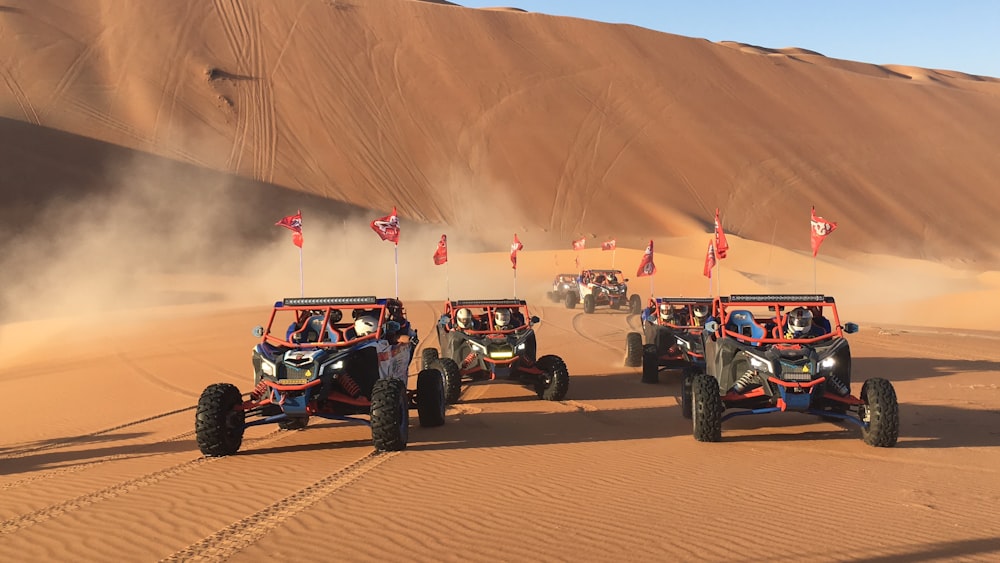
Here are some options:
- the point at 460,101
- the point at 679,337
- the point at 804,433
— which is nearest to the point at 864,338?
the point at 679,337

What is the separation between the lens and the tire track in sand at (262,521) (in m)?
6.16

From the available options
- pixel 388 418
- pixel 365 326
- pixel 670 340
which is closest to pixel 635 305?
pixel 670 340

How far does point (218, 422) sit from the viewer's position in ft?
31.4

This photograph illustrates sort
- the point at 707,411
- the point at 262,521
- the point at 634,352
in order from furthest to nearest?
the point at 634,352
the point at 707,411
the point at 262,521

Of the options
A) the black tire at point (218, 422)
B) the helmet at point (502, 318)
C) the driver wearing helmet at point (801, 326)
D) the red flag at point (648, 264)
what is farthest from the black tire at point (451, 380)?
the red flag at point (648, 264)

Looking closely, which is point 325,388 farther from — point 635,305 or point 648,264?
point 635,305

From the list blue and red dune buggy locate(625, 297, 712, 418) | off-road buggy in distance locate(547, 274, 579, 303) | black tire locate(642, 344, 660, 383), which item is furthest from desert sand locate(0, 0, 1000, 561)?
off-road buggy in distance locate(547, 274, 579, 303)

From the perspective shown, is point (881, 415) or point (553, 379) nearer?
point (881, 415)

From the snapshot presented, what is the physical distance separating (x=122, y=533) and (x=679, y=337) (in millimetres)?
11312

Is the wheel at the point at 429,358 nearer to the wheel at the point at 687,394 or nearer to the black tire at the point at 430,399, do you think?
the black tire at the point at 430,399

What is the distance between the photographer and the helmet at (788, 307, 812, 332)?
37.6 ft

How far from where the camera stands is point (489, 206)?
213ft

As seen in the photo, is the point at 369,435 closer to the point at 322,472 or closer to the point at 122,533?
the point at 322,472

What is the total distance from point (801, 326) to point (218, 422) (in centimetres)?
716
